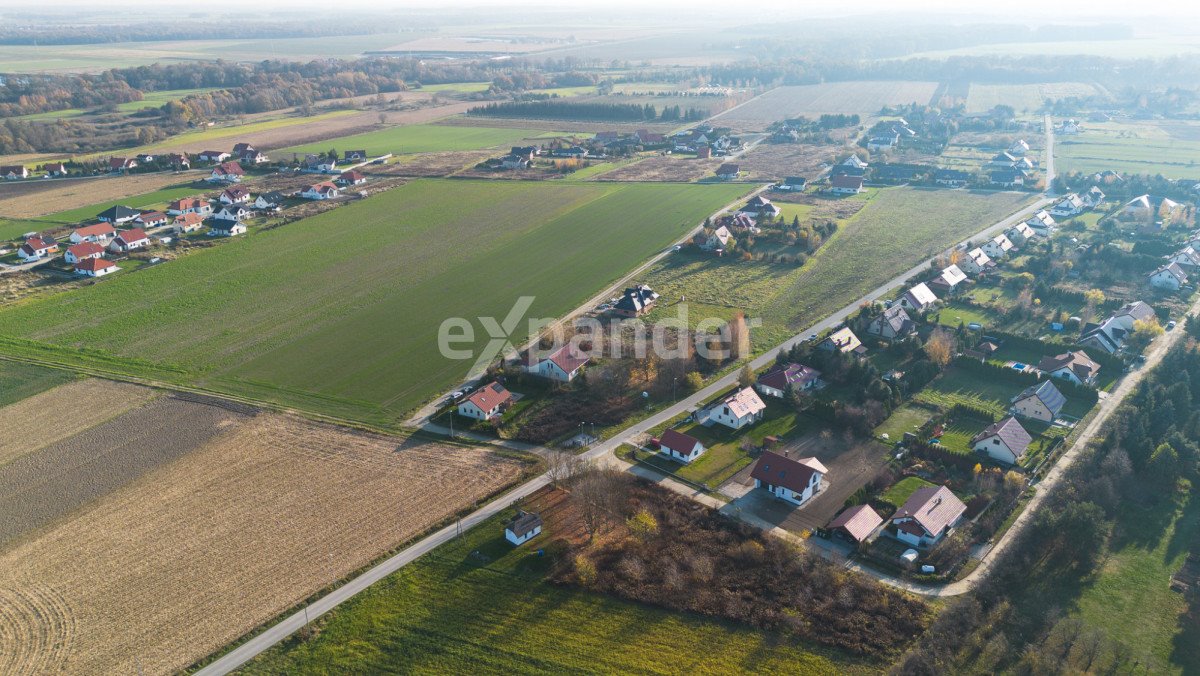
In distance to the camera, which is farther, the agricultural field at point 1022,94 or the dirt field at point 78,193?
the agricultural field at point 1022,94

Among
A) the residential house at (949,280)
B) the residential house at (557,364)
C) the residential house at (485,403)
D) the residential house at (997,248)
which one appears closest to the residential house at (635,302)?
the residential house at (557,364)

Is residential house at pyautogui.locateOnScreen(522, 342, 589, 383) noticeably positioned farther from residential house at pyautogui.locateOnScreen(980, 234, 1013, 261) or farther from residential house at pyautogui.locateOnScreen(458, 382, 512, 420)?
residential house at pyautogui.locateOnScreen(980, 234, 1013, 261)

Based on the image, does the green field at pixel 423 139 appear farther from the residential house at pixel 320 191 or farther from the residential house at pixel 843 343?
the residential house at pixel 843 343

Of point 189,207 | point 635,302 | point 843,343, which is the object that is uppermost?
Answer: point 189,207

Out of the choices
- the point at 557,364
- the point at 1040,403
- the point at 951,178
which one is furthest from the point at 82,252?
the point at 951,178

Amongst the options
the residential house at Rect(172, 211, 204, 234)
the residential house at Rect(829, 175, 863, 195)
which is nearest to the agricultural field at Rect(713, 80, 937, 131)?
the residential house at Rect(829, 175, 863, 195)

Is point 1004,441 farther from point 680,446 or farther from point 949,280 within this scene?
point 949,280

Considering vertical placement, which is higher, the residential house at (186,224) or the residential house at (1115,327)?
the residential house at (186,224)
